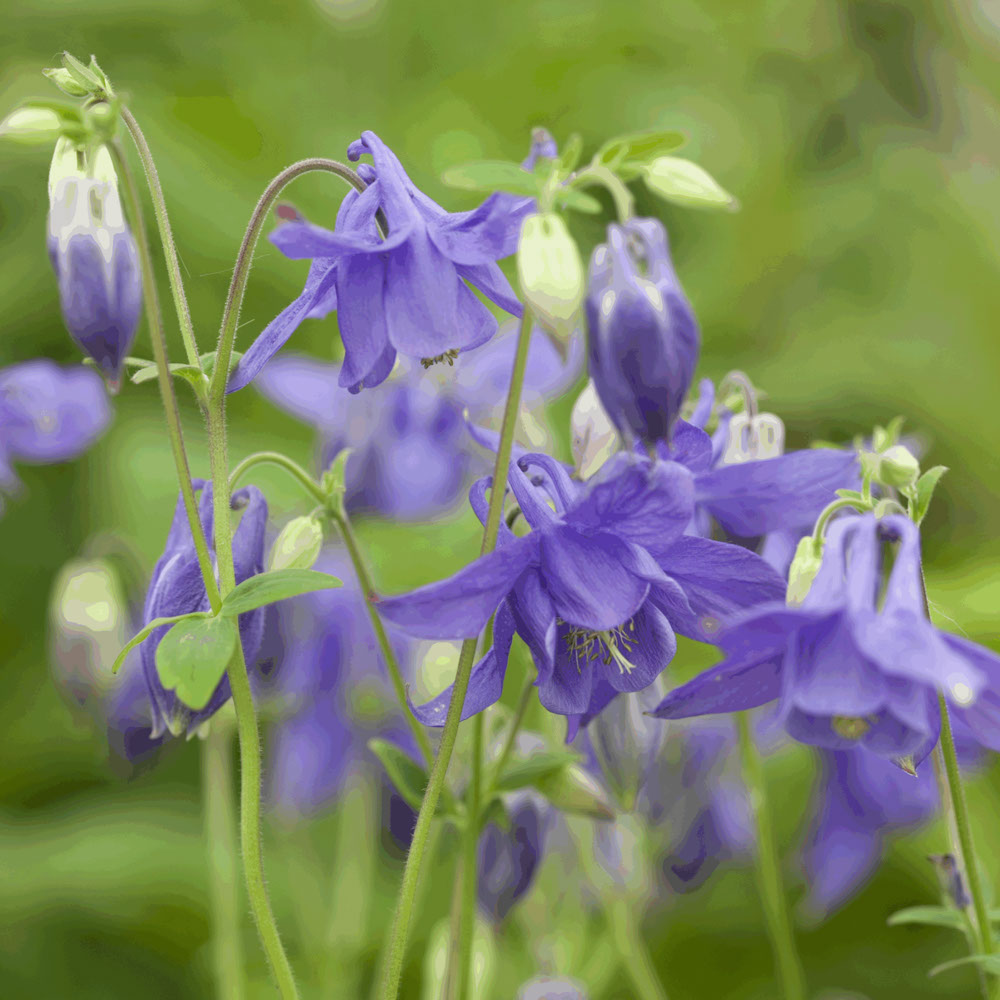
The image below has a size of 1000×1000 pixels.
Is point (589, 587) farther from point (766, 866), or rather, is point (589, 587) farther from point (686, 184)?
point (766, 866)

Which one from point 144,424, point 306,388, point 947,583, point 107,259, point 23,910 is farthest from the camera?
point 144,424

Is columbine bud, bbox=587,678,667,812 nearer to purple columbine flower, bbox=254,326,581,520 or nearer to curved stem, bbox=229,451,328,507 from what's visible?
curved stem, bbox=229,451,328,507

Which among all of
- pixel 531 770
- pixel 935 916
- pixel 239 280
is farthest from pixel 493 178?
pixel 935 916

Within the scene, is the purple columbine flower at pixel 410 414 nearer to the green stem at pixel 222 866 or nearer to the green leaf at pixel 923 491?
the green stem at pixel 222 866

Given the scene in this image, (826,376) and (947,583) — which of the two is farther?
(826,376)

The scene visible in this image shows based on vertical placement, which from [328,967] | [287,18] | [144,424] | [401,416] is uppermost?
[287,18]

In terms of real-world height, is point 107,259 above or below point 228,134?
below

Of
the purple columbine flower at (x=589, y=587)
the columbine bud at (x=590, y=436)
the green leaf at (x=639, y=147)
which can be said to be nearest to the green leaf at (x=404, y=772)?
the purple columbine flower at (x=589, y=587)

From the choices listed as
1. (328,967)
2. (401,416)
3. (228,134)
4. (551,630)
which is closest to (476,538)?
(401,416)

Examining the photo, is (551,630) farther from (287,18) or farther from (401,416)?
(287,18)
